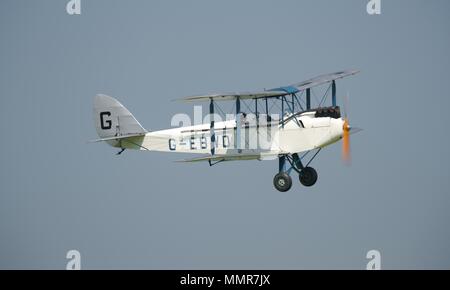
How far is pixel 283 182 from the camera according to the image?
121 feet

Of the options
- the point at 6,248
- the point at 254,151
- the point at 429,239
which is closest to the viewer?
the point at 254,151

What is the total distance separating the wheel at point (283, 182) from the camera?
37.0 m

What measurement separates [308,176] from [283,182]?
109 centimetres

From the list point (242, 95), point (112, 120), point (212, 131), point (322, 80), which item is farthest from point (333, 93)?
point (112, 120)

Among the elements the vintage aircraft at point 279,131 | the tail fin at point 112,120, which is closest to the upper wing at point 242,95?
the vintage aircraft at point 279,131

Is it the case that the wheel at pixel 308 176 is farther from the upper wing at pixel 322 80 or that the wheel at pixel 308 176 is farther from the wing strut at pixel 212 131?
the wing strut at pixel 212 131

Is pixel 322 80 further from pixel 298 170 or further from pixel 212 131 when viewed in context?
pixel 212 131

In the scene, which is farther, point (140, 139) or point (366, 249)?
point (366, 249)

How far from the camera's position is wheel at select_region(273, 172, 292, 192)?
37.0 meters

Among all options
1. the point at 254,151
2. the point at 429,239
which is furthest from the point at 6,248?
the point at 254,151
